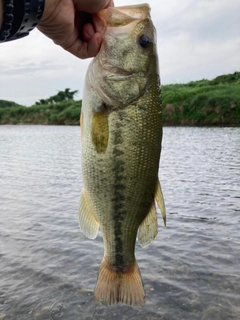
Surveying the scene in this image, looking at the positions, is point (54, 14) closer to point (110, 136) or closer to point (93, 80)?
point (93, 80)

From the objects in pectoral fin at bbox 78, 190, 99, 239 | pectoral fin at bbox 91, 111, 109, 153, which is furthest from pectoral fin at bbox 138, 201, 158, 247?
pectoral fin at bbox 91, 111, 109, 153

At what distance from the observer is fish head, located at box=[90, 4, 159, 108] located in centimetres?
305

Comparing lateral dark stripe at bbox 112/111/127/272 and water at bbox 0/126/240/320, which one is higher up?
lateral dark stripe at bbox 112/111/127/272

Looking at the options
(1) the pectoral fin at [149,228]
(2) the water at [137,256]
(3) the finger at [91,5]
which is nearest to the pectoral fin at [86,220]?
(1) the pectoral fin at [149,228]

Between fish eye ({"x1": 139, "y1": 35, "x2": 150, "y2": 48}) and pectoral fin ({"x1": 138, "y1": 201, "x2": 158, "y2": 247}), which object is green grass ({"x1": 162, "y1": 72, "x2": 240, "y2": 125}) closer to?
pectoral fin ({"x1": 138, "y1": 201, "x2": 158, "y2": 247})

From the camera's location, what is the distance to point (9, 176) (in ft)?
59.6

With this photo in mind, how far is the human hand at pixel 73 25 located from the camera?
9.69ft

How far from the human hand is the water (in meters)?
4.05

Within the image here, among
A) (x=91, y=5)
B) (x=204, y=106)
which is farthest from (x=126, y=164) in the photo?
(x=204, y=106)

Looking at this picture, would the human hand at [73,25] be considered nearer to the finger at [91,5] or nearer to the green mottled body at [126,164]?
the finger at [91,5]

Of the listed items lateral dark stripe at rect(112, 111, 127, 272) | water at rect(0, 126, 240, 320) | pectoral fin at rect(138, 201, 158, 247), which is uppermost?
lateral dark stripe at rect(112, 111, 127, 272)

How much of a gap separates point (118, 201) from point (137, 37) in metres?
1.27

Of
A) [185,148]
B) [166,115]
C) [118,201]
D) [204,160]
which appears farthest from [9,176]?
[166,115]

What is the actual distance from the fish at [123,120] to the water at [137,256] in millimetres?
3273
